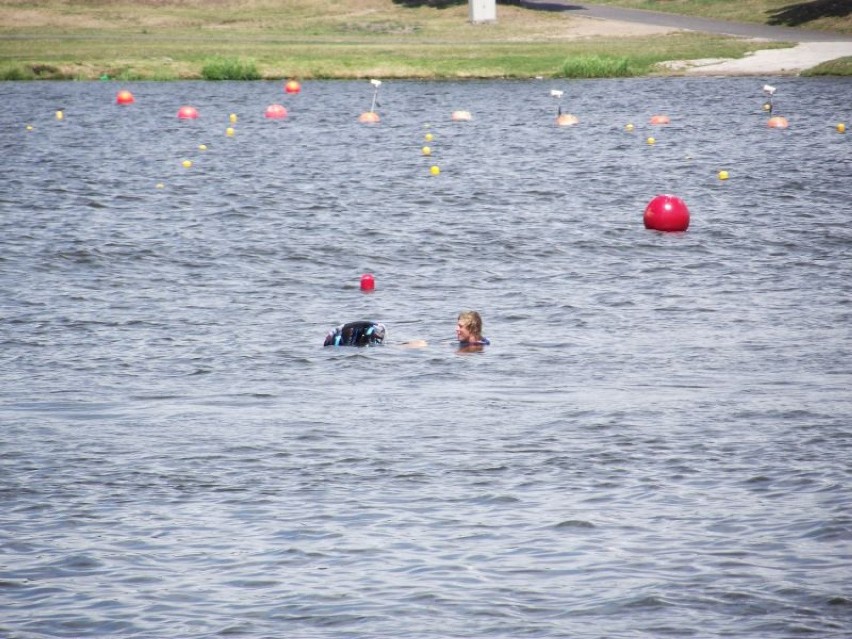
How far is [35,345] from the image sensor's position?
76.5 ft

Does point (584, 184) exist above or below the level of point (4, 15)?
below

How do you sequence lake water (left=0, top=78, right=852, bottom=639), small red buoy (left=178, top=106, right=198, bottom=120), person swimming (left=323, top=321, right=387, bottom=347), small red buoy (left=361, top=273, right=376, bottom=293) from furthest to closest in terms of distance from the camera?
small red buoy (left=178, top=106, right=198, bottom=120), small red buoy (left=361, top=273, right=376, bottom=293), person swimming (left=323, top=321, right=387, bottom=347), lake water (left=0, top=78, right=852, bottom=639)

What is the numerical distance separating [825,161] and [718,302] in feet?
74.1

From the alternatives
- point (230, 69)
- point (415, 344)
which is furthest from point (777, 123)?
point (415, 344)

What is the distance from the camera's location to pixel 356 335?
23.2m

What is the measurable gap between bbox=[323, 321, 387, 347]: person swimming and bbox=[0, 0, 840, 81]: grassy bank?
179 ft

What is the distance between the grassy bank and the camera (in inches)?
3051

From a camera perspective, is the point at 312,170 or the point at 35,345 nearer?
the point at 35,345

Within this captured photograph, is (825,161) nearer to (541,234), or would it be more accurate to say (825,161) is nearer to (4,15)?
(541,234)

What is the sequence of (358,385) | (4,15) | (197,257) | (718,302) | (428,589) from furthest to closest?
(4,15) → (197,257) → (718,302) → (358,385) → (428,589)

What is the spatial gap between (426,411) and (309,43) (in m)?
69.2

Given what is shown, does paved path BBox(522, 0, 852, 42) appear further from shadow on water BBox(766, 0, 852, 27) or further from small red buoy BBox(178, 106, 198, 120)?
small red buoy BBox(178, 106, 198, 120)

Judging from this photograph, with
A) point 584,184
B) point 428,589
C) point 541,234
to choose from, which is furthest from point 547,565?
point 584,184

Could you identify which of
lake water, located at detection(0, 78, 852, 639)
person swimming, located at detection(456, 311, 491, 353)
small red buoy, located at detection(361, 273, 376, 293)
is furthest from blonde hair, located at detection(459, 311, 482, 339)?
small red buoy, located at detection(361, 273, 376, 293)
